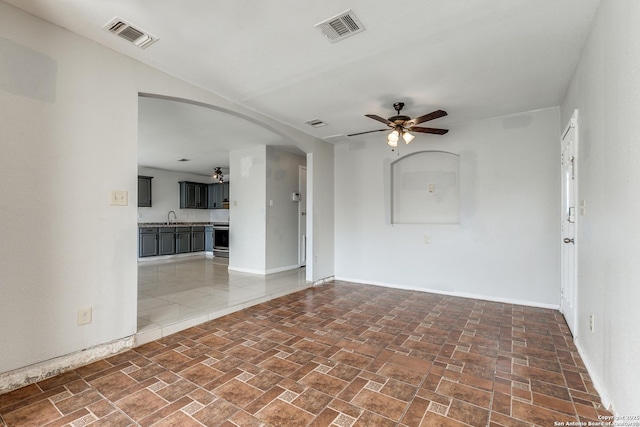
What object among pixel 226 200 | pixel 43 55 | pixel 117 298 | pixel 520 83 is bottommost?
pixel 117 298

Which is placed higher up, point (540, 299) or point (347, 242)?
point (347, 242)

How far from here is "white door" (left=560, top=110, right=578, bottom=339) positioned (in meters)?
2.90

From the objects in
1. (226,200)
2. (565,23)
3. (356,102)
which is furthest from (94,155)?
(226,200)

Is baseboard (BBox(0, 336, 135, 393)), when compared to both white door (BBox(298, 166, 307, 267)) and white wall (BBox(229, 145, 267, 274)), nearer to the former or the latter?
white wall (BBox(229, 145, 267, 274))

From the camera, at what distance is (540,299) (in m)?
3.99

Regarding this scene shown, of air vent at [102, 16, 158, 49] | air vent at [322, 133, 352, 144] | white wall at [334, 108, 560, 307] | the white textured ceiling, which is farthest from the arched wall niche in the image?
air vent at [102, 16, 158, 49]

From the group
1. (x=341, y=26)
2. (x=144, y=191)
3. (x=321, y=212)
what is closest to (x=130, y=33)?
(x=341, y=26)

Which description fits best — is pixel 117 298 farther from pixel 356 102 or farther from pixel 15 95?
pixel 356 102

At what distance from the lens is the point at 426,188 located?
5.10 metres

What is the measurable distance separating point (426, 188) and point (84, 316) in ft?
15.6

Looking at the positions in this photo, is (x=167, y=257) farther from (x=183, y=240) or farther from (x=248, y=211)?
(x=248, y=211)

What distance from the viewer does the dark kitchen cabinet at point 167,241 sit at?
8323 mm

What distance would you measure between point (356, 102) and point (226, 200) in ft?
23.3

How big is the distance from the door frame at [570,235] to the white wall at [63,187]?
4.16 meters
